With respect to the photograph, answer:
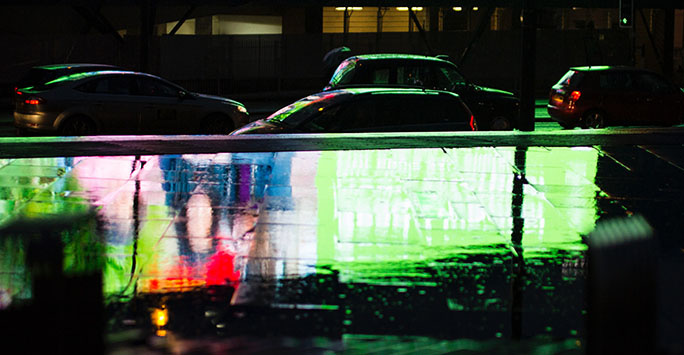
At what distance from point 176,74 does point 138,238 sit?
2501cm

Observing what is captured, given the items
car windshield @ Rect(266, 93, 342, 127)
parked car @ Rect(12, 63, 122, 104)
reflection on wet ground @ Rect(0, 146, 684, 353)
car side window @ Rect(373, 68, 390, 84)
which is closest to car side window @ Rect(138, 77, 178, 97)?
parked car @ Rect(12, 63, 122, 104)

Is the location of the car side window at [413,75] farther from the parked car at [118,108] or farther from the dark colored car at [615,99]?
the dark colored car at [615,99]

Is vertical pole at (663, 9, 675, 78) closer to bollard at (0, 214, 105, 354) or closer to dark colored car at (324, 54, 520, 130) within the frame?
dark colored car at (324, 54, 520, 130)

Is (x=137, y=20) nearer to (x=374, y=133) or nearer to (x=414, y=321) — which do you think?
(x=374, y=133)

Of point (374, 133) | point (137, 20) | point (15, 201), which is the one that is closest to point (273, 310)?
point (15, 201)

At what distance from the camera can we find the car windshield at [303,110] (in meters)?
13.9

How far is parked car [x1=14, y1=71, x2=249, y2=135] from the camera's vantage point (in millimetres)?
17672

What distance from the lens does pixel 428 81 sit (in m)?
19.3

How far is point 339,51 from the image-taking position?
2806 cm

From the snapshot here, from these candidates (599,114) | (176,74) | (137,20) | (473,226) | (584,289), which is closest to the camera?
(584,289)

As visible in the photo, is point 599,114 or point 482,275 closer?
point 482,275

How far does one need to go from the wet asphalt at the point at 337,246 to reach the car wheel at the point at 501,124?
6.52 metres

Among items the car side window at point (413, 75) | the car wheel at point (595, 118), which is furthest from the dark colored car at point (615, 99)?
the car side window at point (413, 75)

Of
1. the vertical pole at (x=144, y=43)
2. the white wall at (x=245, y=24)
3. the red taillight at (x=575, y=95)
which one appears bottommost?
the red taillight at (x=575, y=95)
